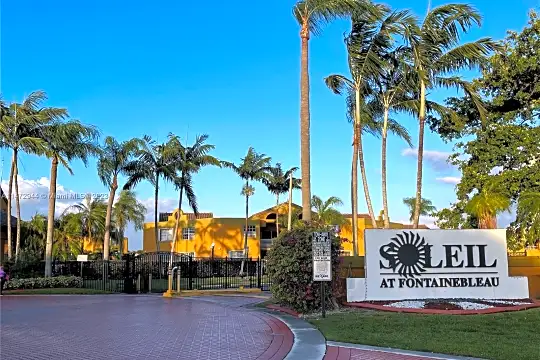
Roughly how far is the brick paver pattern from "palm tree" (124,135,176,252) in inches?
1125

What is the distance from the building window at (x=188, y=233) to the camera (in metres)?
53.5

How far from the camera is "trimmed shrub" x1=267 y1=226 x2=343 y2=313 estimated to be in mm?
13766

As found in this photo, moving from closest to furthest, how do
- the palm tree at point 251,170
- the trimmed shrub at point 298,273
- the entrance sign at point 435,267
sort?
the trimmed shrub at point 298,273 < the entrance sign at point 435,267 < the palm tree at point 251,170

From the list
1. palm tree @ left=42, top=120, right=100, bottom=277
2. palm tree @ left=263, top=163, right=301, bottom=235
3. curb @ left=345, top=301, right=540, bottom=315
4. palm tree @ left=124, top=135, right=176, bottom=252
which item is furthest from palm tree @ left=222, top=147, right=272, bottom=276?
curb @ left=345, top=301, right=540, bottom=315

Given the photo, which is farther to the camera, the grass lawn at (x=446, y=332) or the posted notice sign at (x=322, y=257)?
the posted notice sign at (x=322, y=257)

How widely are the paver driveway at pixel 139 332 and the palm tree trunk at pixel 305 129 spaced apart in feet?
11.5

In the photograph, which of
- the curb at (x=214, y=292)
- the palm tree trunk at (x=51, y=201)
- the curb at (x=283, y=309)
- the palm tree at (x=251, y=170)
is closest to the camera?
the curb at (x=283, y=309)

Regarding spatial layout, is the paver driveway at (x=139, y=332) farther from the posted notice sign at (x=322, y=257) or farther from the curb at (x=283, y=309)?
the posted notice sign at (x=322, y=257)

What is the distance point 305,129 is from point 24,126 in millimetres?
15439

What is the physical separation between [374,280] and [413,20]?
10479mm

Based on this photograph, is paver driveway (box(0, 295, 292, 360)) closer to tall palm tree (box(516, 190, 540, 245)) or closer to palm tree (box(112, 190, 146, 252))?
tall palm tree (box(516, 190, 540, 245))

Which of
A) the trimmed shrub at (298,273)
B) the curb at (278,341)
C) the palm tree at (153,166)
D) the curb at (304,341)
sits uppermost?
the palm tree at (153,166)

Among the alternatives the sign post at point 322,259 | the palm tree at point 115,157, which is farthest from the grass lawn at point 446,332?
the palm tree at point 115,157

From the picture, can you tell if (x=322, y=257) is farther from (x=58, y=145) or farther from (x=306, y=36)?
(x=58, y=145)
